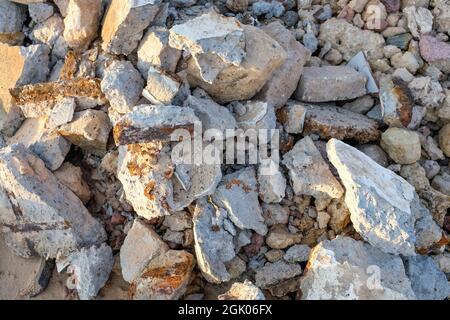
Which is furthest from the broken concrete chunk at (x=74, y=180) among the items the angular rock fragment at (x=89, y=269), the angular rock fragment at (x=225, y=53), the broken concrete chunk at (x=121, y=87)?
the angular rock fragment at (x=225, y=53)

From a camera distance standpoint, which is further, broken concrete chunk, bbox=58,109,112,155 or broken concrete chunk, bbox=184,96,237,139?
broken concrete chunk, bbox=58,109,112,155

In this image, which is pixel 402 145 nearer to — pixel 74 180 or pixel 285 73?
Result: pixel 285 73

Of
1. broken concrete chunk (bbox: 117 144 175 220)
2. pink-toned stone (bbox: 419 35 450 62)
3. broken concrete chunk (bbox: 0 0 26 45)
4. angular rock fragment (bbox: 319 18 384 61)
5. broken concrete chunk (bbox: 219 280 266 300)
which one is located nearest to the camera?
broken concrete chunk (bbox: 219 280 266 300)

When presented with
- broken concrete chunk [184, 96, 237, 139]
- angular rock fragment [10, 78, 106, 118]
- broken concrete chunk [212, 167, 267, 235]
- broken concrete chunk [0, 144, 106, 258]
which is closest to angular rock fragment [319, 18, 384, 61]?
broken concrete chunk [184, 96, 237, 139]

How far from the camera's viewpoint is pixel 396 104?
3.75m

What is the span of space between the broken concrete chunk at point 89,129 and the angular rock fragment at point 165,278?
978mm

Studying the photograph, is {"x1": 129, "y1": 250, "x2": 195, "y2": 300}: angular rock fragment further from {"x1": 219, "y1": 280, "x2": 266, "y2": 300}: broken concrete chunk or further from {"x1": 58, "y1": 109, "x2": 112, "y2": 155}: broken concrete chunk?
{"x1": 58, "y1": 109, "x2": 112, "y2": 155}: broken concrete chunk

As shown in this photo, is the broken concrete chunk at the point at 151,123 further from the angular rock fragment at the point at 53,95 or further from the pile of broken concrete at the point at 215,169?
the angular rock fragment at the point at 53,95

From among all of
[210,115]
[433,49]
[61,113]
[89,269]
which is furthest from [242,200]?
[433,49]

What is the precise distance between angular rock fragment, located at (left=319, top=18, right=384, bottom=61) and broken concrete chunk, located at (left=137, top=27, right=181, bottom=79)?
138cm

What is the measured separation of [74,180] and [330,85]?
2060 mm

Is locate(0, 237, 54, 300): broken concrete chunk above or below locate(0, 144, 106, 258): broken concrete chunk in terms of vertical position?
below

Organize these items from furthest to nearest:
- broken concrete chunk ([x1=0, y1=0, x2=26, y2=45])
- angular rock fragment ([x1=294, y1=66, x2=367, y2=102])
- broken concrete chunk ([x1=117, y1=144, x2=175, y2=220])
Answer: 1. broken concrete chunk ([x1=0, y1=0, x2=26, y2=45])
2. angular rock fragment ([x1=294, y1=66, x2=367, y2=102])
3. broken concrete chunk ([x1=117, y1=144, x2=175, y2=220])

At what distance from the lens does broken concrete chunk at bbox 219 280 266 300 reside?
3.00 metres
